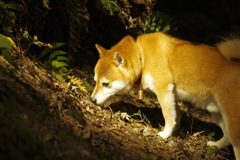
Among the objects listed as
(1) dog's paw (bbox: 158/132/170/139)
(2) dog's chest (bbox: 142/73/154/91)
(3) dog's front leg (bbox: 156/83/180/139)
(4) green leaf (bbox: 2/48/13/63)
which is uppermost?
(4) green leaf (bbox: 2/48/13/63)

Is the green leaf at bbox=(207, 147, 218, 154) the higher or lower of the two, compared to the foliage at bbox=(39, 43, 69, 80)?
lower

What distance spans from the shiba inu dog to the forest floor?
35 centimetres

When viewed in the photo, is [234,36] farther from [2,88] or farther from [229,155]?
[2,88]

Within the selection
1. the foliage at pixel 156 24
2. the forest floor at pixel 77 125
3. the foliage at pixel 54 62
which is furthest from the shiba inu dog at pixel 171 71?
the foliage at pixel 156 24

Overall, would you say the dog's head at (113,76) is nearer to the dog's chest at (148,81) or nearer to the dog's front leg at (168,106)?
the dog's chest at (148,81)

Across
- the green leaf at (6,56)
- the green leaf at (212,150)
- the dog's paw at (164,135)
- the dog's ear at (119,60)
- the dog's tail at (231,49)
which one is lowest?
the green leaf at (212,150)

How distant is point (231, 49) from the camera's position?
4250mm

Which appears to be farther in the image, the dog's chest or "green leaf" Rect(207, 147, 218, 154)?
"green leaf" Rect(207, 147, 218, 154)

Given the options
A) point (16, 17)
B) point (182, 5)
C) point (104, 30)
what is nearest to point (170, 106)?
point (16, 17)

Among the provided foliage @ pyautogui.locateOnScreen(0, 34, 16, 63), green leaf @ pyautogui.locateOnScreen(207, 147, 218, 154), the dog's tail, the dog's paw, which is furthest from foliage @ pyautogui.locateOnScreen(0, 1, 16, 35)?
green leaf @ pyautogui.locateOnScreen(207, 147, 218, 154)

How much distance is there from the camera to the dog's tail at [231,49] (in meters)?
4.22

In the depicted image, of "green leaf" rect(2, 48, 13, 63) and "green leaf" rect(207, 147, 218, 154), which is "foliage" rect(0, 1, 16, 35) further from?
"green leaf" rect(207, 147, 218, 154)

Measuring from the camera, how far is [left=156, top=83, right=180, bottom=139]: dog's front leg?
423 centimetres

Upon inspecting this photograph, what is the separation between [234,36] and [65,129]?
3124 millimetres
